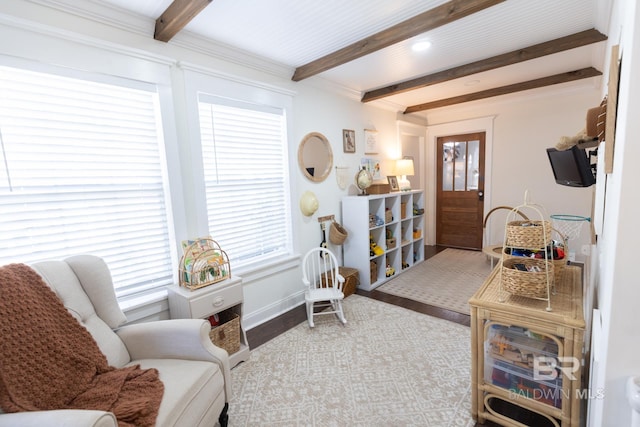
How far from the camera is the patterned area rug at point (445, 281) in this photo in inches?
124

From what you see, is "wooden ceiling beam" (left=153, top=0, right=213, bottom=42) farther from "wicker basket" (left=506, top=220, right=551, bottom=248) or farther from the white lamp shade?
the white lamp shade

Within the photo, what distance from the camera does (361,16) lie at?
1996 mm

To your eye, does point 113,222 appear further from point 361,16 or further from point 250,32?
point 361,16

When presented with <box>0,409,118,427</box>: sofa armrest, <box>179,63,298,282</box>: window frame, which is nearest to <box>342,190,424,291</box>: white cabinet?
<box>179,63,298,282</box>: window frame

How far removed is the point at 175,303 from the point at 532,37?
11.8 feet

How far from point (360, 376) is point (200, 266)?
4.50 ft

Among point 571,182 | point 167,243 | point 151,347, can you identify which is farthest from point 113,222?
point 571,182

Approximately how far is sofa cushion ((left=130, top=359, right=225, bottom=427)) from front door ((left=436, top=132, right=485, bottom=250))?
481 centimetres

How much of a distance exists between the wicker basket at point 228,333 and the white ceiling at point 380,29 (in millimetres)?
2159

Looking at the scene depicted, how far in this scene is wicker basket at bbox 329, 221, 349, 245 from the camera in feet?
11.1

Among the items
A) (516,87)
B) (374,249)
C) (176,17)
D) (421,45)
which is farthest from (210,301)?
(516,87)

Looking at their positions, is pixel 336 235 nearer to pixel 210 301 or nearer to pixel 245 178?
pixel 245 178

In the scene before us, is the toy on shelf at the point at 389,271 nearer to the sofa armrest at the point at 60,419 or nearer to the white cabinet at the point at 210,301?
the white cabinet at the point at 210,301

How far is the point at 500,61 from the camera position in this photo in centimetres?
281
